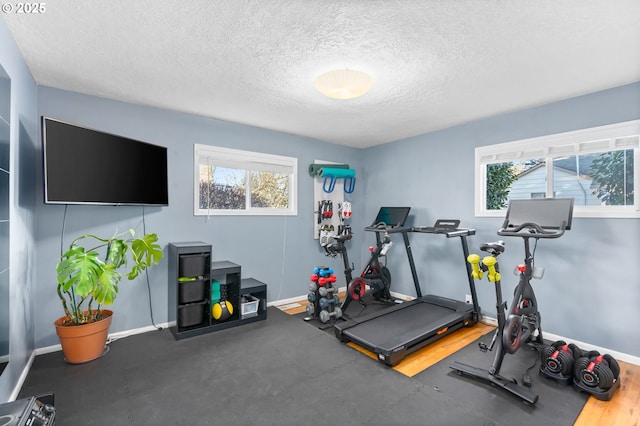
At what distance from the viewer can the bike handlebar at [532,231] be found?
2452mm

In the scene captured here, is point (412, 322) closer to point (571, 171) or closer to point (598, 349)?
point (598, 349)

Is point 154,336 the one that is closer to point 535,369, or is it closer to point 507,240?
point 535,369

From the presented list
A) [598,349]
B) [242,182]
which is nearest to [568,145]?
[598,349]

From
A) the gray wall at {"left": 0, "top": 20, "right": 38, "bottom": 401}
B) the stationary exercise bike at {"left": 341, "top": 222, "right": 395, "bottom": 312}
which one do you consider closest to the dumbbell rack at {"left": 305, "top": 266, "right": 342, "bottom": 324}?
the stationary exercise bike at {"left": 341, "top": 222, "right": 395, "bottom": 312}

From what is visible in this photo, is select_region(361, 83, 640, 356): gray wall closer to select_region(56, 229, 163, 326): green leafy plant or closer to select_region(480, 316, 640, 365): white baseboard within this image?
select_region(480, 316, 640, 365): white baseboard

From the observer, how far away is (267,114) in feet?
11.9

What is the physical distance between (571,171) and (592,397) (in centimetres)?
216

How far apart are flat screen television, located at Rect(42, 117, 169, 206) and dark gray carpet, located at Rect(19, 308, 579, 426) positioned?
4.75 feet

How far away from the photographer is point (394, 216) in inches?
174

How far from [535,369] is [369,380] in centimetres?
150

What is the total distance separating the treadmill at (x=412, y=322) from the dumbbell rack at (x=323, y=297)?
1.01ft

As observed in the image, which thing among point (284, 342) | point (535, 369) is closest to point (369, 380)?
point (284, 342)

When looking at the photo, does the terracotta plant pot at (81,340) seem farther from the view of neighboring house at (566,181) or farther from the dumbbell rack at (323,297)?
the view of neighboring house at (566,181)

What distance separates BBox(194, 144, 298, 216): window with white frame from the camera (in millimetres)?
3783
